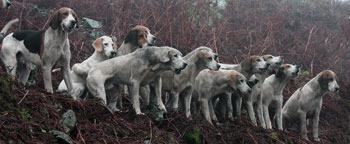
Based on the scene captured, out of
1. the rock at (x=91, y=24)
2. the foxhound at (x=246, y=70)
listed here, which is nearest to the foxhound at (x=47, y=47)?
the foxhound at (x=246, y=70)

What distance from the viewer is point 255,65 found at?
34.1 ft

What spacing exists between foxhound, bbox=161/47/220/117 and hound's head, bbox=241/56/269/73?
55.9 inches

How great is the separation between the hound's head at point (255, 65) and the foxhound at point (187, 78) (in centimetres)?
142

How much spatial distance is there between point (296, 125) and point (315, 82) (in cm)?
155

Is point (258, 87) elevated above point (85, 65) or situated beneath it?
situated beneath

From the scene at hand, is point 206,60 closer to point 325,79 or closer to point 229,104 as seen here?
point 229,104

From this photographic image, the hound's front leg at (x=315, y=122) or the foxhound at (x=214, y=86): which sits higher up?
the foxhound at (x=214, y=86)

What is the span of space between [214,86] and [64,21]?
3.52m

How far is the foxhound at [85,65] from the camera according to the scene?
9.16 metres

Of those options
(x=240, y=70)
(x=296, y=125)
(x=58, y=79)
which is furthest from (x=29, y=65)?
(x=296, y=125)

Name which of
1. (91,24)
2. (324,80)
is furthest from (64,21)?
(91,24)

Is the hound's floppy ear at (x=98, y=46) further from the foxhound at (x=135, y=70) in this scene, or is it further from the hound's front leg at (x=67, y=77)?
the hound's front leg at (x=67, y=77)

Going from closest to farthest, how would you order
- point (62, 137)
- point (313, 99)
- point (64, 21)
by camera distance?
1. point (62, 137)
2. point (64, 21)
3. point (313, 99)

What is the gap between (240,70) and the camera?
1058 centimetres
